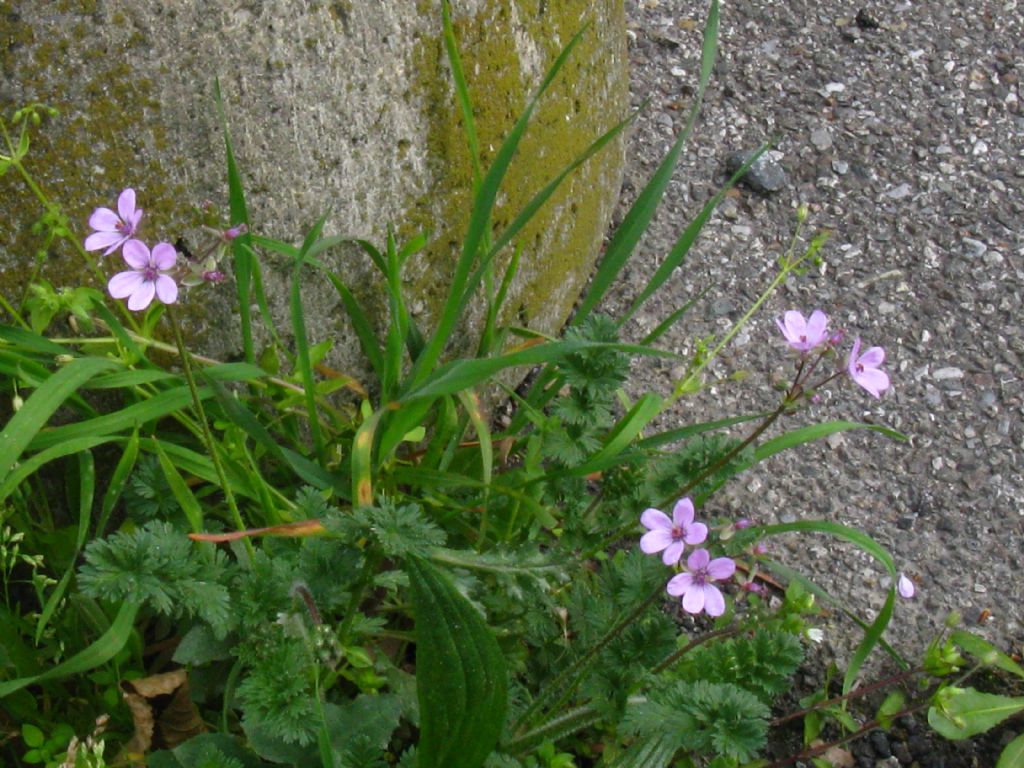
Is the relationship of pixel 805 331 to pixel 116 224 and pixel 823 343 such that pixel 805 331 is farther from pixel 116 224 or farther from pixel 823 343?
pixel 116 224

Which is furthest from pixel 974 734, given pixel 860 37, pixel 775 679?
pixel 860 37

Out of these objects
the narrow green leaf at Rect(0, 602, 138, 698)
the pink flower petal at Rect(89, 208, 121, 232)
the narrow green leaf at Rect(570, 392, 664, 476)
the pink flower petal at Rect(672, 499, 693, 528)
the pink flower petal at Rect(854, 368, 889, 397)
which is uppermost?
the pink flower petal at Rect(89, 208, 121, 232)

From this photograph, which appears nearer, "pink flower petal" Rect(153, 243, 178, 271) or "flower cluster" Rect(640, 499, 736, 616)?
"pink flower petal" Rect(153, 243, 178, 271)

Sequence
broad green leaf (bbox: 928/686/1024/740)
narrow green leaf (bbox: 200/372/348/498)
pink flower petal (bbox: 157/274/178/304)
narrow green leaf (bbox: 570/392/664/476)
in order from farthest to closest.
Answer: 1. broad green leaf (bbox: 928/686/1024/740)
2. narrow green leaf (bbox: 570/392/664/476)
3. narrow green leaf (bbox: 200/372/348/498)
4. pink flower petal (bbox: 157/274/178/304)

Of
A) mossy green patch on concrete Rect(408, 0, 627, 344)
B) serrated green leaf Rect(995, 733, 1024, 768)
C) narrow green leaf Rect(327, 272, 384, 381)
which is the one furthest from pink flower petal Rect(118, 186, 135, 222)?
serrated green leaf Rect(995, 733, 1024, 768)

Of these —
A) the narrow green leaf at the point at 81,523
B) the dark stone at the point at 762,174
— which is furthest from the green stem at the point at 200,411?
the dark stone at the point at 762,174

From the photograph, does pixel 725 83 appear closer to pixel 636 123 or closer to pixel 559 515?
pixel 636 123

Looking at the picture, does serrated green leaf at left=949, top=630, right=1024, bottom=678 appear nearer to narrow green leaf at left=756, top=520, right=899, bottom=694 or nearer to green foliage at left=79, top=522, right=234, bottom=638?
narrow green leaf at left=756, top=520, right=899, bottom=694
